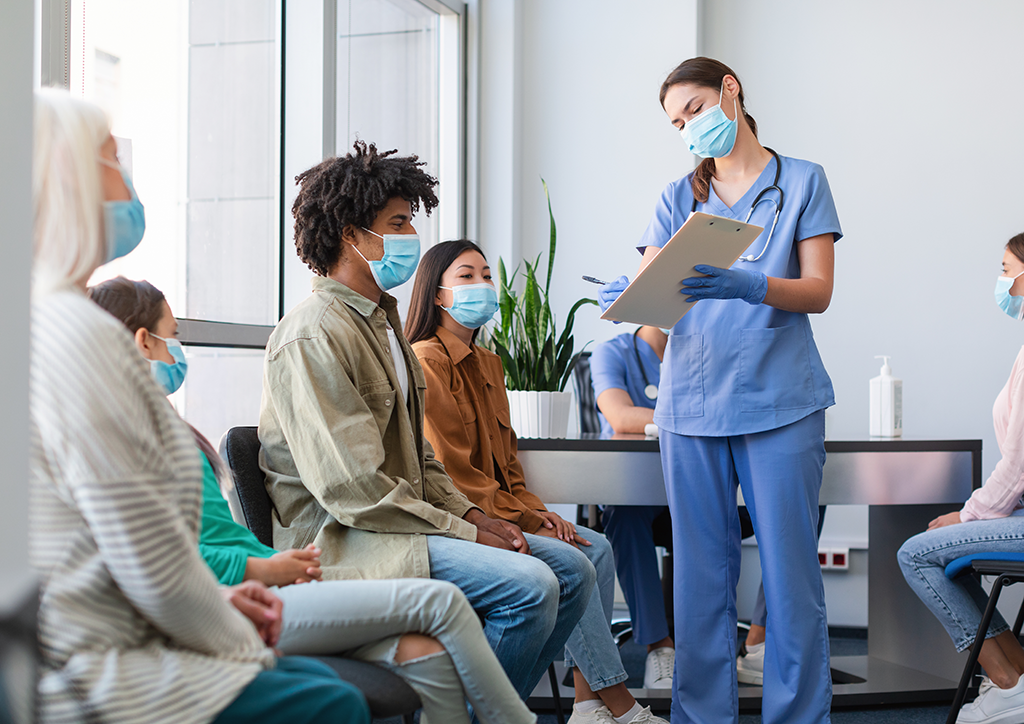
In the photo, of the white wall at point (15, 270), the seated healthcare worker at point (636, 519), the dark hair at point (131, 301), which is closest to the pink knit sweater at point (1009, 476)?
the seated healthcare worker at point (636, 519)

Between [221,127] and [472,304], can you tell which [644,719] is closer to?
[472,304]

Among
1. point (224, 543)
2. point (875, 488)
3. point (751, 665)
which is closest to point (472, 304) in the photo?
point (224, 543)

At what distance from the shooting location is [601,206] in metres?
3.65

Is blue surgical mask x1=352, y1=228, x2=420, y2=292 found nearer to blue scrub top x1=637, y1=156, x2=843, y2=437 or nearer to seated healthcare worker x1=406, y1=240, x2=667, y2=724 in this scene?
seated healthcare worker x1=406, y1=240, x2=667, y2=724

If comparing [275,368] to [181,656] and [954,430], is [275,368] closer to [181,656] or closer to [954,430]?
[181,656]

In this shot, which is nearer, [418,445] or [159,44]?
[418,445]

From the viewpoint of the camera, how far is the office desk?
2.25 metres

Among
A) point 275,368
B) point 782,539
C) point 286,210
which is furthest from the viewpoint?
point 286,210

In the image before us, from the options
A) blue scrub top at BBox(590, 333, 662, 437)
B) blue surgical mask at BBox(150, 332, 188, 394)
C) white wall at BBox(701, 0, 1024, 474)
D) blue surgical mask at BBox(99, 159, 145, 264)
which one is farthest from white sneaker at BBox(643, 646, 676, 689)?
blue surgical mask at BBox(99, 159, 145, 264)

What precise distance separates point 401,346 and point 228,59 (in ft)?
4.26

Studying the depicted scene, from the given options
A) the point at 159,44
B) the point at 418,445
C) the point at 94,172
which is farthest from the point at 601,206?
the point at 94,172

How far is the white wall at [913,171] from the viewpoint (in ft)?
11.0

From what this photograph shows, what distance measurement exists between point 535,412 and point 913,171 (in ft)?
6.41

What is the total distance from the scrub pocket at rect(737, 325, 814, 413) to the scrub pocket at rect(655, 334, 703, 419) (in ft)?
0.30
